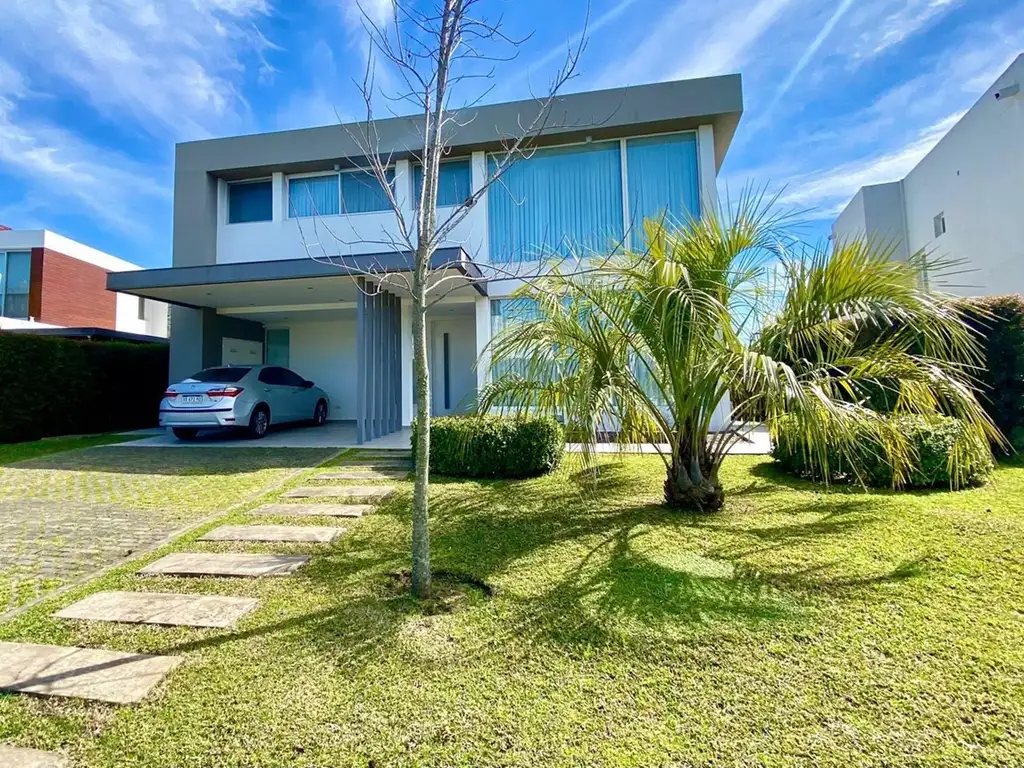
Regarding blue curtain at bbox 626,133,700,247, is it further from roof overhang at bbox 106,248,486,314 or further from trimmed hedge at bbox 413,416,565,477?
trimmed hedge at bbox 413,416,565,477

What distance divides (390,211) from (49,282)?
1653 cm

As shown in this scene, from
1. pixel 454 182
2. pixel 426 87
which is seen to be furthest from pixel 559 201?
pixel 426 87

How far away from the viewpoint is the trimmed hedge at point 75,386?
992 cm

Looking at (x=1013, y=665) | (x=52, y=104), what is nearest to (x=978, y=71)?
(x=1013, y=665)

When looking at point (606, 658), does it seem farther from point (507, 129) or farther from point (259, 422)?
point (507, 129)

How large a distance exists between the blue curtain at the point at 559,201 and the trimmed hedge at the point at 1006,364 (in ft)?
20.7

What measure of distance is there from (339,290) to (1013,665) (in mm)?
11022

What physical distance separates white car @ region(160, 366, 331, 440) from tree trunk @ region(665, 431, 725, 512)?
8.45 metres

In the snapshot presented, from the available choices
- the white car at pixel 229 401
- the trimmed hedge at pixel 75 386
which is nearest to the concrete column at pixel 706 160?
the white car at pixel 229 401

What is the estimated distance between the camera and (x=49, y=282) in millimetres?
18734

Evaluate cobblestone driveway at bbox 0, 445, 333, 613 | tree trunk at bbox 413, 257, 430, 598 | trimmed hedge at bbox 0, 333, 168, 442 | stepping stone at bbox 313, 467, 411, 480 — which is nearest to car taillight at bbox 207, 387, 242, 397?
cobblestone driveway at bbox 0, 445, 333, 613

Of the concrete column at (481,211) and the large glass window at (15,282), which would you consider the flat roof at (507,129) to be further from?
the large glass window at (15,282)

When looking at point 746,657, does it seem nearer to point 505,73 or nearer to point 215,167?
point 505,73

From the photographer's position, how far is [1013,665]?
7.86ft
